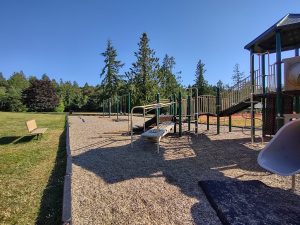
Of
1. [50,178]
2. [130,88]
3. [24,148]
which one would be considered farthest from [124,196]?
[130,88]

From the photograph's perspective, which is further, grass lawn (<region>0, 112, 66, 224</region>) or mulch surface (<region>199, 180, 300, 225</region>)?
grass lawn (<region>0, 112, 66, 224</region>)

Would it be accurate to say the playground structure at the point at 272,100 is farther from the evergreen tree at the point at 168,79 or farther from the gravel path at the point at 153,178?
the evergreen tree at the point at 168,79

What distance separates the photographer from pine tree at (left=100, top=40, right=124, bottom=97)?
50562 mm

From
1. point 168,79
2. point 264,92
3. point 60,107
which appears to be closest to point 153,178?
point 264,92

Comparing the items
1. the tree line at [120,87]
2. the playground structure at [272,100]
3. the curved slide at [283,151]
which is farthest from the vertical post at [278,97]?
the tree line at [120,87]

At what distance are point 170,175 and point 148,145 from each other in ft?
13.2

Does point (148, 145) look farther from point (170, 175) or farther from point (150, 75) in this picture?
point (150, 75)

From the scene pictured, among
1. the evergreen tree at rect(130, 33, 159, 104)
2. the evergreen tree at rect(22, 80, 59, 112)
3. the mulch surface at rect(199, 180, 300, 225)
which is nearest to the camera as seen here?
the mulch surface at rect(199, 180, 300, 225)

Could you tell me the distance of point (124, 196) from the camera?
14.9ft

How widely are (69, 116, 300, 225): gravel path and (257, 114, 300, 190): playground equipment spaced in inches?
14.2

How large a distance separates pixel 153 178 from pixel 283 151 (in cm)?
273

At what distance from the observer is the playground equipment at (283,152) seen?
5043 millimetres

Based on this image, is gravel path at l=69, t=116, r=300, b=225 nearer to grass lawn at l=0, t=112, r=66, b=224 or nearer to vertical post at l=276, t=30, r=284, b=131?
grass lawn at l=0, t=112, r=66, b=224

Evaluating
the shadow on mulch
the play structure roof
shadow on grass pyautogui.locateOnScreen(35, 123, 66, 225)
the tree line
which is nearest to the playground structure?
the play structure roof
